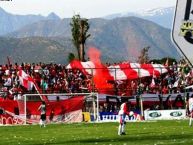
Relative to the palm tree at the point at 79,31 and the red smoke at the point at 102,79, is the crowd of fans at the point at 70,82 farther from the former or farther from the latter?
the palm tree at the point at 79,31

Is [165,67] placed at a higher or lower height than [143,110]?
higher

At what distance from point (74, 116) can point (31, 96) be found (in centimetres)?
371

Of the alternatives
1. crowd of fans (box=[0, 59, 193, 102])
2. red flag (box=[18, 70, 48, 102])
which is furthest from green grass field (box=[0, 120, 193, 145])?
crowd of fans (box=[0, 59, 193, 102])

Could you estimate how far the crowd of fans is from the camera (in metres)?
45.9

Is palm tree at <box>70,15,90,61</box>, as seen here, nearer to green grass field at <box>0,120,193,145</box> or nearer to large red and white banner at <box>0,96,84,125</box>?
large red and white banner at <box>0,96,84,125</box>

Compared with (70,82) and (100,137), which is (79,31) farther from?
(100,137)

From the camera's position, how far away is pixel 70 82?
1939 inches

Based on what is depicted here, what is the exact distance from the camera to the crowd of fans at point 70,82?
45938mm

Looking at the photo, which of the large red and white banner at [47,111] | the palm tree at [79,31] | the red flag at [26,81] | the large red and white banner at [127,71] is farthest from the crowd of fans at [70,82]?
the palm tree at [79,31]

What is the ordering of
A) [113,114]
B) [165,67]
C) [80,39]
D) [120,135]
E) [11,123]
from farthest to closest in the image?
[80,39] → [165,67] → [113,114] → [11,123] → [120,135]

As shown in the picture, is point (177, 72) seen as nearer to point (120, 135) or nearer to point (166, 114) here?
point (166, 114)

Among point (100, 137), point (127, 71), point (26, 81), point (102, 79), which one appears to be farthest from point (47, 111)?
point (100, 137)

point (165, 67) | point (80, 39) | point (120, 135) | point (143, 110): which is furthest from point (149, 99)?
point (80, 39)

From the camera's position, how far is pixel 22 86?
153 ft
